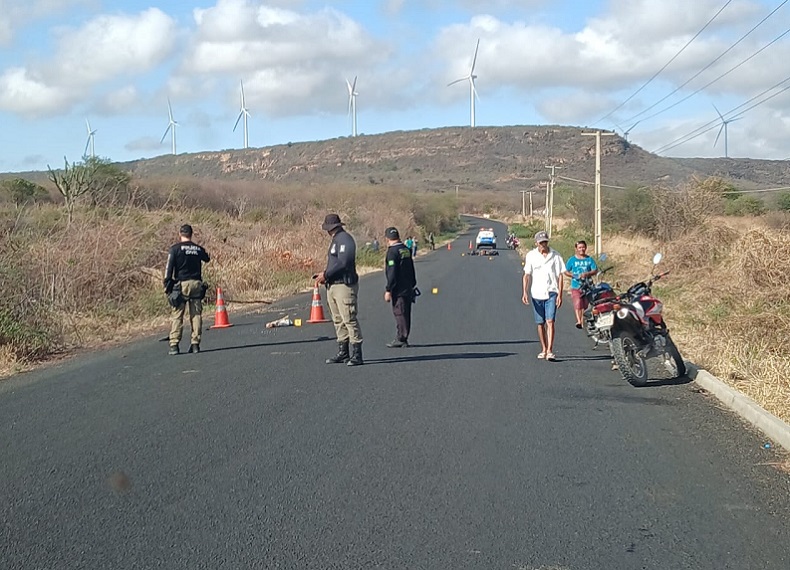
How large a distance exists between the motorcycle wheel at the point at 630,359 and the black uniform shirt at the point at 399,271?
3897mm

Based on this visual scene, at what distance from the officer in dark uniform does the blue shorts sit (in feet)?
7.39

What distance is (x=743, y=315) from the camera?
14031 millimetres

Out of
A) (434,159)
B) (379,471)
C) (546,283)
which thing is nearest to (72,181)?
(546,283)

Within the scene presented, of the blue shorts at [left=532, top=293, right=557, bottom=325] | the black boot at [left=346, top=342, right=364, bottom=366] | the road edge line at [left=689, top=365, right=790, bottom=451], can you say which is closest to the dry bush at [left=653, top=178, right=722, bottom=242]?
the blue shorts at [left=532, top=293, right=557, bottom=325]

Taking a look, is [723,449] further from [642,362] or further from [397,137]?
[397,137]

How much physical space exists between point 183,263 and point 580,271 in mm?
6294

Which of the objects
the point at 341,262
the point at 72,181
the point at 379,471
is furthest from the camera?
the point at 72,181

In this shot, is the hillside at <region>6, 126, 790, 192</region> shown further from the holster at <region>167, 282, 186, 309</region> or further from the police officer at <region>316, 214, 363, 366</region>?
the police officer at <region>316, 214, 363, 366</region>

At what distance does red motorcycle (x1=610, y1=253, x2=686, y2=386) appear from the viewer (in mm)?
10797

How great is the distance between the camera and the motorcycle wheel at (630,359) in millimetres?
10719

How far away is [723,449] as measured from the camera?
767 cm

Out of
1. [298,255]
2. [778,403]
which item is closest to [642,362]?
[778,403]

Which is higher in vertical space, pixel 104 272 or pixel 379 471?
pixel 104 272

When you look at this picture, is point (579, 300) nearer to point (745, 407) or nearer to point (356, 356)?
point (356, 356)
